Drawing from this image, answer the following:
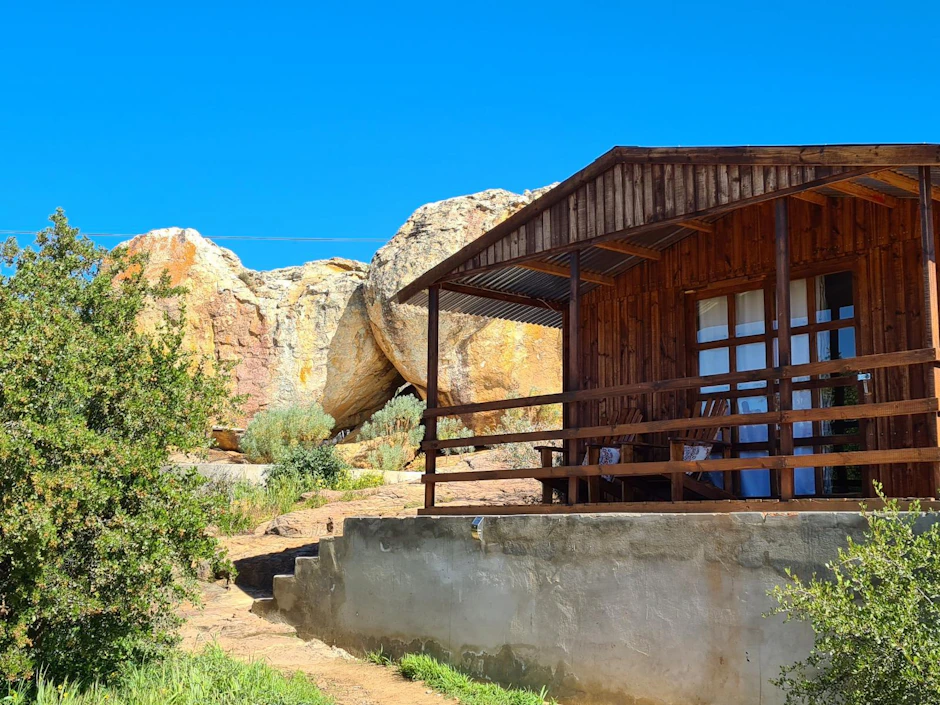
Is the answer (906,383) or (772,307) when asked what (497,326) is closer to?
(772,307)

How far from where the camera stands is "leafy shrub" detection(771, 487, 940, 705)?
17.6ft

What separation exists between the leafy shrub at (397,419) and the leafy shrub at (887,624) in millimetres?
17136

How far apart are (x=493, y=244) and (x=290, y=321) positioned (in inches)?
650

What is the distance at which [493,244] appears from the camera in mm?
10594

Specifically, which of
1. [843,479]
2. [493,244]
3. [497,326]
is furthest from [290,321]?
[843,479]

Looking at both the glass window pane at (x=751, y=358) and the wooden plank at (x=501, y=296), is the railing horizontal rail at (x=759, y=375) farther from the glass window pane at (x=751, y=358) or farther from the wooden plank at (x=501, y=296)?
the glass window pane at (x=751, y=358)

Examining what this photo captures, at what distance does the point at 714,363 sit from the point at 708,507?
3157 mm

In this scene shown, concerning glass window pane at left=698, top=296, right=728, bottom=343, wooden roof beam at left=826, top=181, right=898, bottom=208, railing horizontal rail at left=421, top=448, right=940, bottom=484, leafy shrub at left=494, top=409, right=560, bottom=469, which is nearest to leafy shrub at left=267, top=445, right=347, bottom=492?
leafy shrub at left=494, top=409, right=560, bottom=469

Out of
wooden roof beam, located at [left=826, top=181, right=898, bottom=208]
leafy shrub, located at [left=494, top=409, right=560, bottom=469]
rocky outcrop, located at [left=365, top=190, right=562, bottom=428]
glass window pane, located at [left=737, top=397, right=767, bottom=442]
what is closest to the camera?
wooden roof beam, located at [left=826, top=181, right=898, bottom=208]

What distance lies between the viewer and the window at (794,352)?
9.76m

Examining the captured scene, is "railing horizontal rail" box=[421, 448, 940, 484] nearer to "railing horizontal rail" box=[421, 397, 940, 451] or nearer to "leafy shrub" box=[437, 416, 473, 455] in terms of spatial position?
"railing horizontal rail" box=[421, 397, 940, 451]

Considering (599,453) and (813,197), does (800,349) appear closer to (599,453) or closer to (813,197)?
(813,197)

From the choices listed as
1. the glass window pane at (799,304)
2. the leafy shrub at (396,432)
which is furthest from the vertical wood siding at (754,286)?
the leafy shrub at (396,432)

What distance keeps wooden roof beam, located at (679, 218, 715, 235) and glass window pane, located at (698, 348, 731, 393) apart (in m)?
1.30
